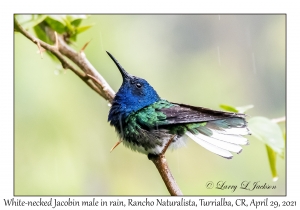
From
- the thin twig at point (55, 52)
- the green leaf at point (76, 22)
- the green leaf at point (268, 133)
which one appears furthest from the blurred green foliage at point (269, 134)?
the green leaf at point (76, 22)

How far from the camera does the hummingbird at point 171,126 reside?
3.21 metres

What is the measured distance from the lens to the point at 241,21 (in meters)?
7.46

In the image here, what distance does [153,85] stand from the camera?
227 inches

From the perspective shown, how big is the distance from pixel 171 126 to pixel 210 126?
327 mm

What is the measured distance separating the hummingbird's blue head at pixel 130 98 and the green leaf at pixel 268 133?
1002 mm

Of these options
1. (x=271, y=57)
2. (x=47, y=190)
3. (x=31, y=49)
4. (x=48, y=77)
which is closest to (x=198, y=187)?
(x=47, y=190)

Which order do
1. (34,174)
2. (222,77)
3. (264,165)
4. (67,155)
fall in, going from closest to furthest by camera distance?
(34,174)
(67,155)
(264,165)
(222,77)

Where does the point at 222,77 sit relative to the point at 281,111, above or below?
above

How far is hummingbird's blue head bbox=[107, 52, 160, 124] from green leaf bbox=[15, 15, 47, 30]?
0.61 metres

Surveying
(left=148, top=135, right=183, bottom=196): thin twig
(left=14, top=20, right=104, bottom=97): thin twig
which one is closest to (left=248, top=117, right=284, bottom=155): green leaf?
(left=148, top=135, right=183, bottom=196): thin twig

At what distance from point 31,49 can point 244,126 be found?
2804 mm

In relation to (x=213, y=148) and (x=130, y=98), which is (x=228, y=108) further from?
(x=130, y=98)

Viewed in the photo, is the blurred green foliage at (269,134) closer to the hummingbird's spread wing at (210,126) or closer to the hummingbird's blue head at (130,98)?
the hummingbird's spread wing at (210,126)
